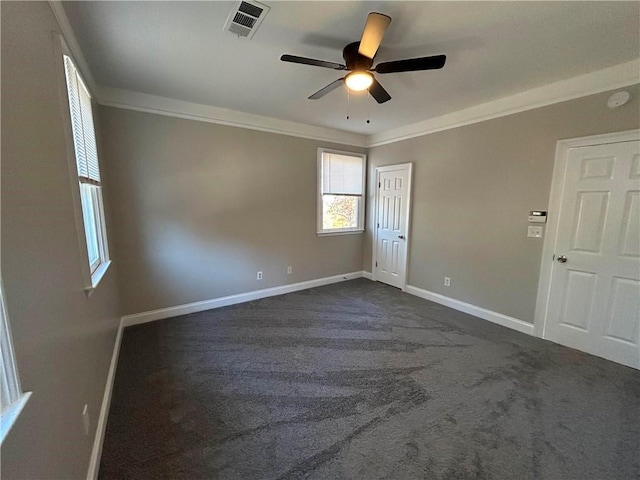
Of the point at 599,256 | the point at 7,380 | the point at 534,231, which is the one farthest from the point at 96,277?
the point at 599,256

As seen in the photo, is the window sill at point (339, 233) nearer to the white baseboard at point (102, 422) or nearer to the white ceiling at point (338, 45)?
the white ceiling at point (338, 45)

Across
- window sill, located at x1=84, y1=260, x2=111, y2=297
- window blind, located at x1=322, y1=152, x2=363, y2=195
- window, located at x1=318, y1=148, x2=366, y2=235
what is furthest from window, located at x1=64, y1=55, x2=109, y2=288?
window blind, located at x1=322, y1=152, x2=363, y2=195

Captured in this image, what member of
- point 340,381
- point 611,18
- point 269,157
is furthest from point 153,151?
point 611,18

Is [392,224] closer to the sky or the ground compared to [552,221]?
A: closer to the ground

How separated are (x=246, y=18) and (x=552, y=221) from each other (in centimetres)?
338

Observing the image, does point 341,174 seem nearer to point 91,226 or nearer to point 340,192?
point 340,192

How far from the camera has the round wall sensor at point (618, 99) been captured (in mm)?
2342

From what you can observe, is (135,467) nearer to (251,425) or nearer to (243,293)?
(251,425)

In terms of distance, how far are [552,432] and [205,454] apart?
7.20 ft

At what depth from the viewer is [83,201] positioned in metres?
2.01

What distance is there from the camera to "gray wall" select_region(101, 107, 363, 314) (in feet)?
10.1

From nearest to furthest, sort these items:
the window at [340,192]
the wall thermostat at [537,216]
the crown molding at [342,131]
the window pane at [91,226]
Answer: the window pane at [91,226]
the crown molding at [342,131]
the wall thermostat at [537,216]
the window at [340,192]

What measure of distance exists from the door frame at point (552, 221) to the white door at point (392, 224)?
69.8 inches

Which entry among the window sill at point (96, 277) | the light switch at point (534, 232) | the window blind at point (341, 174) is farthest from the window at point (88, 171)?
the light switch at point (534, 232)
